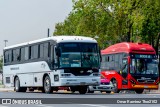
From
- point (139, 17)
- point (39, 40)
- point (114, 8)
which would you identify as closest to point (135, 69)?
point (39, 40)

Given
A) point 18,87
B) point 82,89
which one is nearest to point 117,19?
point 18,87

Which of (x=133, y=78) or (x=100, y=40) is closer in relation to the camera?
(x=133, y=78)

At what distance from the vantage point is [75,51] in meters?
30.8

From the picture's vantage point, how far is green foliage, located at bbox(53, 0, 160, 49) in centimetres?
5538

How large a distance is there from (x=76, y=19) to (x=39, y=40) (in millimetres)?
25801

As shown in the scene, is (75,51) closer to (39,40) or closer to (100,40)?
(39,40)

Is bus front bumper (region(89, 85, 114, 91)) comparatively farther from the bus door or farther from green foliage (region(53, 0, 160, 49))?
green foliage (region(53, 0, 160, 49))

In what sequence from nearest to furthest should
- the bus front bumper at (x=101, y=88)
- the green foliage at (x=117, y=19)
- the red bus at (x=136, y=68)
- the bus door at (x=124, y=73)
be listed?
the bus front bumper at (x=101, y=88) < the red bus at (x=136, y=68) < the bus door at (x=124, y=73) < the green foliage at (x=117, y=19)

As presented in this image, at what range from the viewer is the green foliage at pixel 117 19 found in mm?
55375

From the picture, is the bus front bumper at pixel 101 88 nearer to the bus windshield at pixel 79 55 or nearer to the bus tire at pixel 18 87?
the bus windshield at pixel 79 55

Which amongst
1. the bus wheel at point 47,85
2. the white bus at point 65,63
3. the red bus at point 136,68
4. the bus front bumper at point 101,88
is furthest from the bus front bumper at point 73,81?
the red bus at point 136,68

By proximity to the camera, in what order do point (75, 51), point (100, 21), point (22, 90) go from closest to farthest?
point (75, 51) → point (22, 90) → point (100, 21)

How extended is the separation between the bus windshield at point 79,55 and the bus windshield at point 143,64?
23.3ft

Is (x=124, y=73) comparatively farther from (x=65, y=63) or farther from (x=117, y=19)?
(x=117, y=19)
